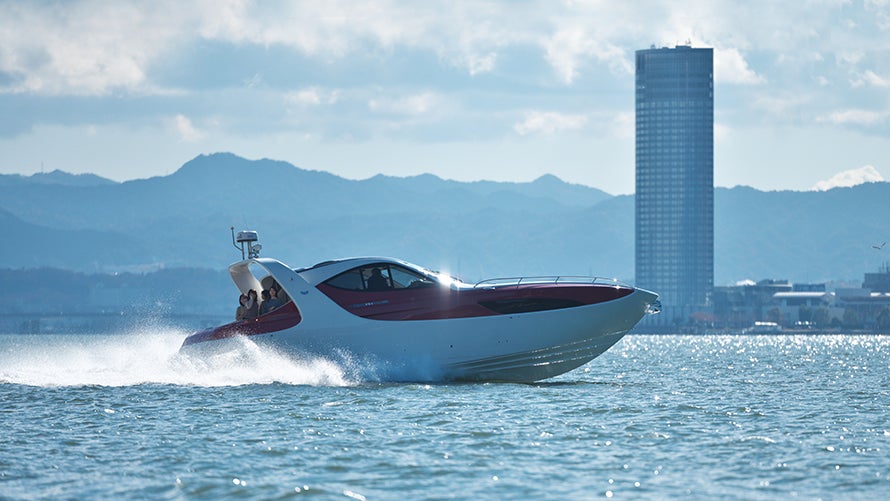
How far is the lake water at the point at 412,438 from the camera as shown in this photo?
60.8 ft

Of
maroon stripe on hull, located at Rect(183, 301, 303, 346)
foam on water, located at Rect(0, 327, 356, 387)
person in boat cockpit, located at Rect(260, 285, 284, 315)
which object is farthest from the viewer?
person in boat cockpit, located at Rect(260, 285, 284, 315)

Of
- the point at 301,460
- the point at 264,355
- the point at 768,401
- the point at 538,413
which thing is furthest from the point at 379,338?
the point at 301,460

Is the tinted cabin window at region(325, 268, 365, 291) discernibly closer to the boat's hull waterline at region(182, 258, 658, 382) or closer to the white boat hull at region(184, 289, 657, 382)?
the boat's hull waterline at region(182, 258, 658, 382)

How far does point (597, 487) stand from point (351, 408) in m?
9.28

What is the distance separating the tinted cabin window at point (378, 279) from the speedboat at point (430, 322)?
2 cm

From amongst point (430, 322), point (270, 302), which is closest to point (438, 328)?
point (430, 322)

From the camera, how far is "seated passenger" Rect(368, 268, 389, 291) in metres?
31.2

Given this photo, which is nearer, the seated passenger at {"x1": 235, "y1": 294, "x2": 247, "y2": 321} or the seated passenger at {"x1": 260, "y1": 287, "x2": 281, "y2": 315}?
the seated passenger at {"x1": 260, "y1": 287, "x2": 281, "y2": 315}

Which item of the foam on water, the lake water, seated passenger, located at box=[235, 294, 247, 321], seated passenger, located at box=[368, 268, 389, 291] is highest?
seated passenger, located at box=[368, 268, 389, 291]

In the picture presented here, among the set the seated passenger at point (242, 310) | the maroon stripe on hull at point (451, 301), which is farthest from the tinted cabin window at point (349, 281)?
the seated passenger at point (242, 310)

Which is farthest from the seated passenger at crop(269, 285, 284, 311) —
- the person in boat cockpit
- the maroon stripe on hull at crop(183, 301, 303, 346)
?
the maroon stripe on hull at crop(183, 301, 303, 346)

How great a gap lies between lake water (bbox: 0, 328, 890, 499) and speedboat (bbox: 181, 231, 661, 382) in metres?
0.47

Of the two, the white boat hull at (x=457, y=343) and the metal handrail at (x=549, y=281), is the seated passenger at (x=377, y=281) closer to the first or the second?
the white boat hull at (x=457, y=343)

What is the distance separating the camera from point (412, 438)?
74.9 feet
